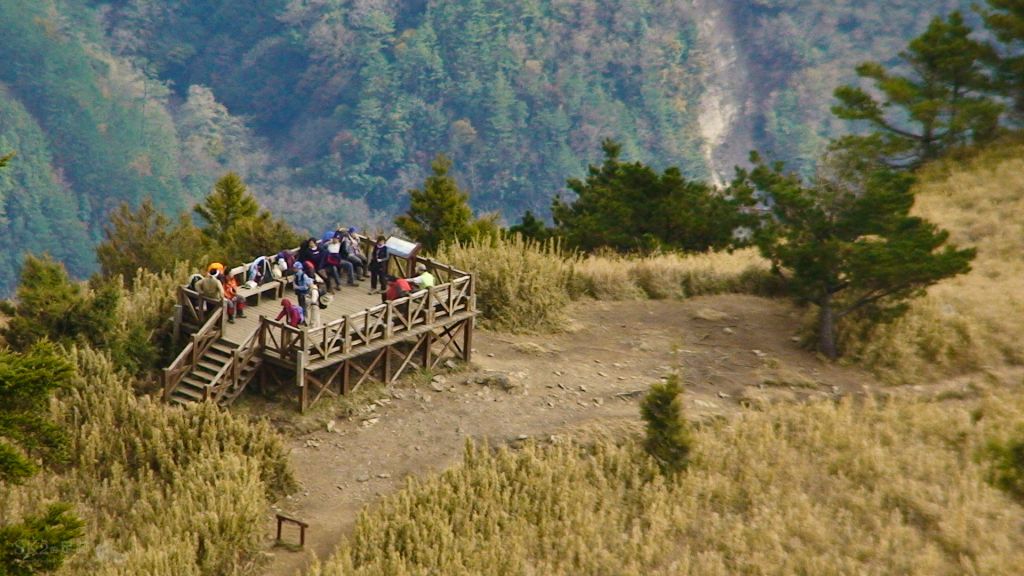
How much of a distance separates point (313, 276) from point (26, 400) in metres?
10.7

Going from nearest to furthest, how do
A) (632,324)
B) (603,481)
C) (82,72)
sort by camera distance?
(603,481) → (632,324) → (82,72)

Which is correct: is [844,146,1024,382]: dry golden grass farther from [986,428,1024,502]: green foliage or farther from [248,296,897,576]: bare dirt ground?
[986,428,1024,502]: green foliage

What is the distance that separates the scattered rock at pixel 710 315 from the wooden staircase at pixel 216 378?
11487 millimetres

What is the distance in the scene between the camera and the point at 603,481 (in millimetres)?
19125

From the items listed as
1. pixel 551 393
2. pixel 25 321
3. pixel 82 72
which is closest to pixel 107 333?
pixel 25 321

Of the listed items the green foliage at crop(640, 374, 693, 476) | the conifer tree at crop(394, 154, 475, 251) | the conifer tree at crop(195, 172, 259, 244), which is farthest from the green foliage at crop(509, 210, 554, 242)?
the green foliage at crop(640, 374, 693, 476)

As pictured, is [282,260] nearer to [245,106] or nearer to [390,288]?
[390,288]

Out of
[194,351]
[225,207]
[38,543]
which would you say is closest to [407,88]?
[225,207]

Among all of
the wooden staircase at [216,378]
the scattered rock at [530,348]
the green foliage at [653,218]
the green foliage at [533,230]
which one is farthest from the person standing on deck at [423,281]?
the green foliage at [533,230]

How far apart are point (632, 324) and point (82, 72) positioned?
496 ft

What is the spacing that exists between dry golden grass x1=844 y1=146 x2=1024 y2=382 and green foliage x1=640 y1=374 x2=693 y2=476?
24.4 ft

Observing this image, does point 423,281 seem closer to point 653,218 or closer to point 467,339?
point 467,339

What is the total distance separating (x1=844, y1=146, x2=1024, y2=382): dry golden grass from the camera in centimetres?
2534

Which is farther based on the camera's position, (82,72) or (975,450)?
(82,72)
